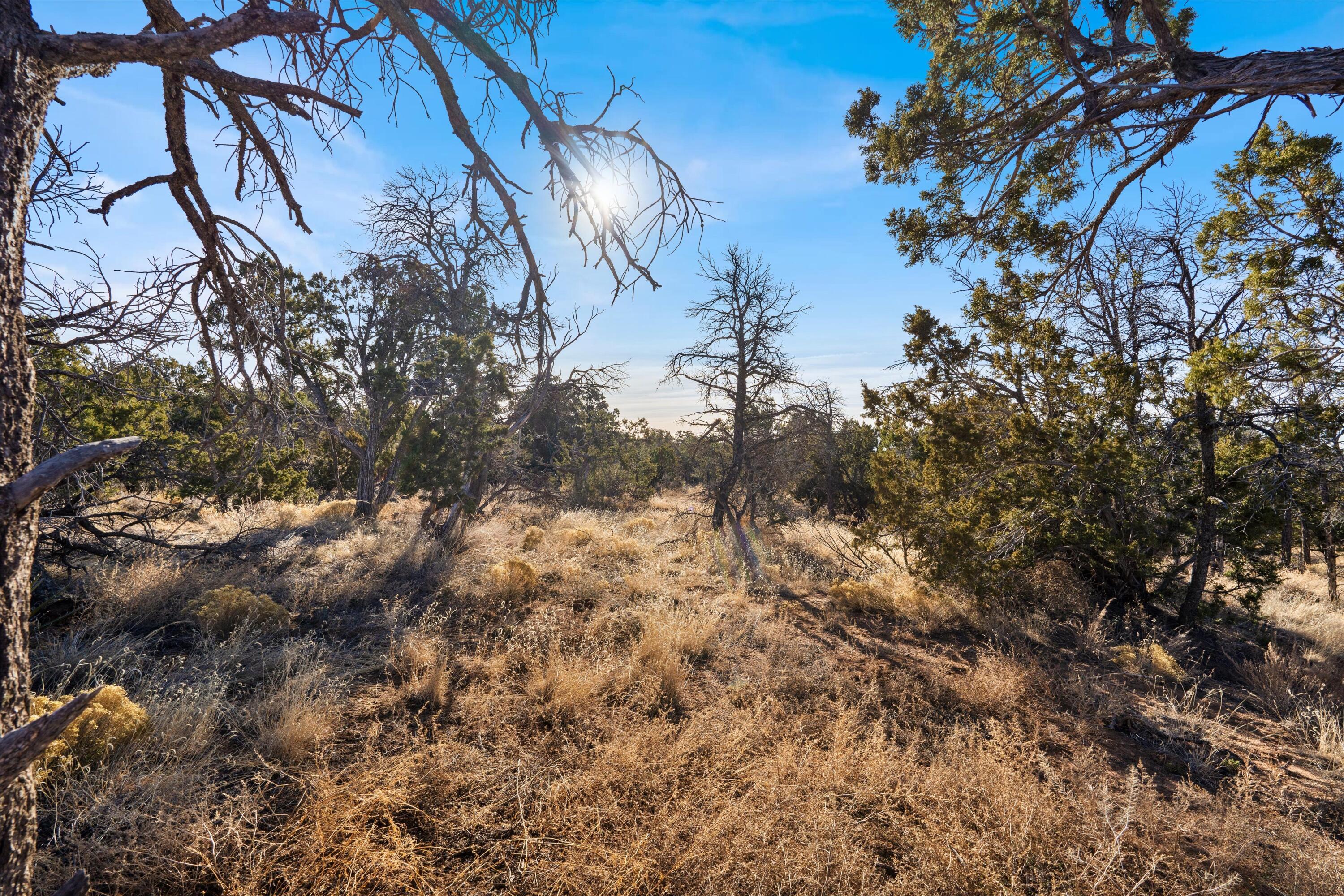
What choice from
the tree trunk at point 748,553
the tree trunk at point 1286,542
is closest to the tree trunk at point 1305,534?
Result: the tree trunk at point 1286,542

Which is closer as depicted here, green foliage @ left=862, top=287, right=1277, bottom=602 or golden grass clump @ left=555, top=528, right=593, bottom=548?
green foliage @ left=862, top=287, right=1277, bottom=602

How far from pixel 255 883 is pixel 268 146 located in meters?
3.24

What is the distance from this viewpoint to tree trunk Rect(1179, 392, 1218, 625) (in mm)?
5930

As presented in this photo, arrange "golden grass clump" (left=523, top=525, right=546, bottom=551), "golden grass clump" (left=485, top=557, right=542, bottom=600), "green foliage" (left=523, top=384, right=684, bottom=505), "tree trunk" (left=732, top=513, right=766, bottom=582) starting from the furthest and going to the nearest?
"green foliage" (left=523, top=384, right=684, bottom=505) < "golden grass clump" (left=523, top=525, right=546, bottom=551) < "tree trunk" (left=732, top=513, right=766, bottom=582) < "golden grass clump" (left=485, top=557, right=542, bottom=600)

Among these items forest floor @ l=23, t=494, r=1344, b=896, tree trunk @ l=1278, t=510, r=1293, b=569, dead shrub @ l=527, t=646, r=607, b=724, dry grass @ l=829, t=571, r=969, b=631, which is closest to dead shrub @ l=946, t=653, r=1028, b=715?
forest floor @ l=23, t=494, r=1344, b=896

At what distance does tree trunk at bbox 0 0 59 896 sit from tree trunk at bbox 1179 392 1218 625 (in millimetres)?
8783

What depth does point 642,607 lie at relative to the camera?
6676 millimetres

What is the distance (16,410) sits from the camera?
48.1 inches

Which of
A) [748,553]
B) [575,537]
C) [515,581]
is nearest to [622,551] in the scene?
[575,537]

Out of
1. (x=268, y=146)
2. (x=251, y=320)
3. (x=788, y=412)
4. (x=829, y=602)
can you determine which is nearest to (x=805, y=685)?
(x=829, y=602)

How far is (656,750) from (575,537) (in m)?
7.48

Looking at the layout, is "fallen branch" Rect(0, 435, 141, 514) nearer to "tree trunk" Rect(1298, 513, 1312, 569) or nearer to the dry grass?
the dry grass

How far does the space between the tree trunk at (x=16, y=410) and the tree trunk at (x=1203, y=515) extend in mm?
8783

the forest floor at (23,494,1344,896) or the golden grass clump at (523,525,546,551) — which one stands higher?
the golden grass clump at (523,525,546,551)
